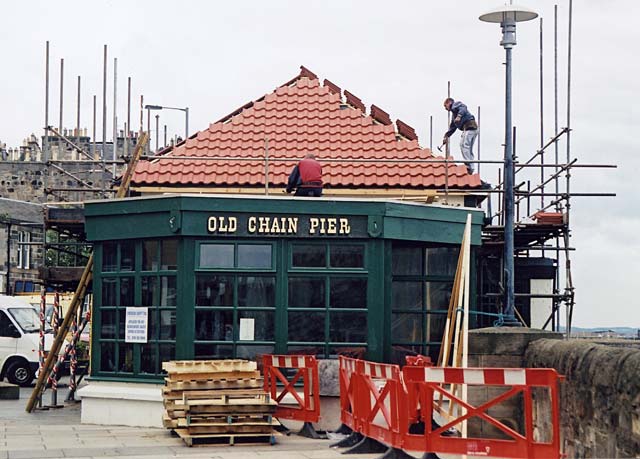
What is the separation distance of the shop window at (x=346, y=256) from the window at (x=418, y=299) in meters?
0.72

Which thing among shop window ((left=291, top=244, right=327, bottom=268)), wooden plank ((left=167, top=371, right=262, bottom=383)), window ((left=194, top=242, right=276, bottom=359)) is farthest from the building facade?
wooden plank ((left=167, top=371, right=262, bottom=383))

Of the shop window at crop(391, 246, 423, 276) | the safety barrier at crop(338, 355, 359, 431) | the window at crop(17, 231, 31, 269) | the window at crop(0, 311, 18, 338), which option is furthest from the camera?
the window at crop(17, 231, 31, 269)

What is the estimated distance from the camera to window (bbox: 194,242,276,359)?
20062mm

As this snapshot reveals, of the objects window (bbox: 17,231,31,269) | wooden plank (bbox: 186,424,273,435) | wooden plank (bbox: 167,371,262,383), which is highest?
window (bbox: 17,231,31,269)

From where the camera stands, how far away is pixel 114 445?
1728 centimetres

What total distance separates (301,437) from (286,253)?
10.6ft

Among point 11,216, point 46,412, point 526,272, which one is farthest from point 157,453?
point 11,216

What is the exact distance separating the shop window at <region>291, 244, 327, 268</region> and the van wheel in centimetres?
1539

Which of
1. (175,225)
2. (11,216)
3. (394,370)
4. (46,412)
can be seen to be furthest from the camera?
(11,216)

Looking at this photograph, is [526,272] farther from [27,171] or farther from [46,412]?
[27,171]

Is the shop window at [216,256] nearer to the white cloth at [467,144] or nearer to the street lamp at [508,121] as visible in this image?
the street lamp at [508,121]

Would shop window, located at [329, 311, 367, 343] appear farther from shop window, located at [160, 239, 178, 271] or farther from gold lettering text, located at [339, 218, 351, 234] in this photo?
shop window, located at [160, 239, 178, 271]

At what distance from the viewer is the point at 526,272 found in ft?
94.5

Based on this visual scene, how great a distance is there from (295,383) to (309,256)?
2.24 m
